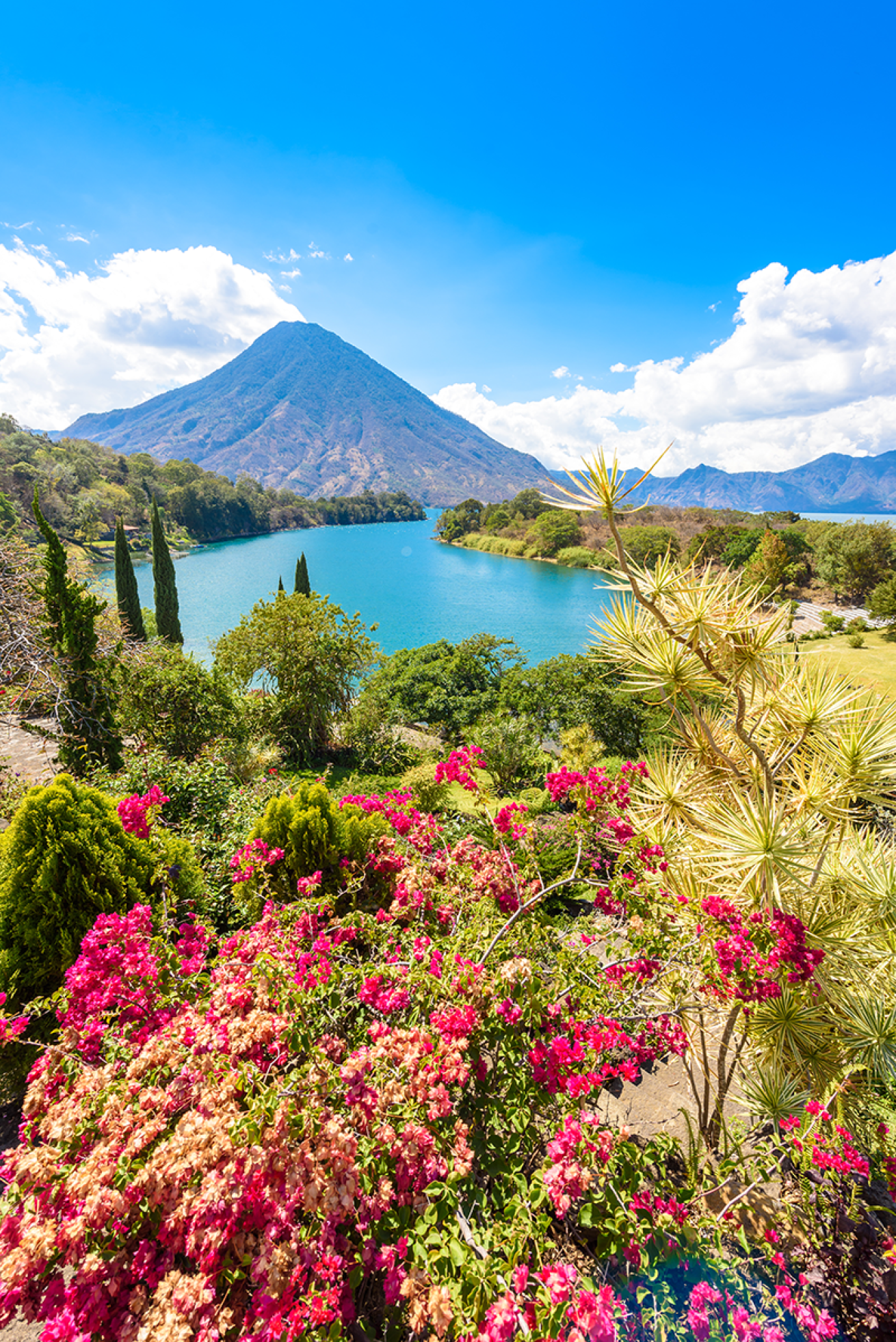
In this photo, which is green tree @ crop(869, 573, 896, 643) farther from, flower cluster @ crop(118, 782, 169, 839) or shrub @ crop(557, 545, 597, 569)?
flower cluster @ crop(118, 782, 169, 839)

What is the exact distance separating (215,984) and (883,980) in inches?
153

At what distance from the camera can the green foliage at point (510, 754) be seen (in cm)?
1054

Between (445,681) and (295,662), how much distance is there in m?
4.16

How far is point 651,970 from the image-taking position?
2.88 meters

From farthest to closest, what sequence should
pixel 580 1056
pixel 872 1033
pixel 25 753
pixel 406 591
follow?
1. pixel 406 591
2. pixel 25 753
3. pixel 872 1033
4. pixel 580 1056

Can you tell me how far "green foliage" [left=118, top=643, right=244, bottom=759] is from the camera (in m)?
9.80

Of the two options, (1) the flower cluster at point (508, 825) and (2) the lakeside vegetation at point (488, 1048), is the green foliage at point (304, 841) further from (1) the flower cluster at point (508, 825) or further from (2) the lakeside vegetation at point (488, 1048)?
(1) the flower cluster at point (508, 825)

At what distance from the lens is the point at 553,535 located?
5438cm

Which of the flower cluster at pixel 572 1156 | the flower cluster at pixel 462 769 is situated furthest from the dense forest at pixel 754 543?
the flower cluster at pixel 572 1156

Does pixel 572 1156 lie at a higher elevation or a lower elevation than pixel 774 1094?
higher

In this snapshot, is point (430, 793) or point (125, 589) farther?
point (125, 589)

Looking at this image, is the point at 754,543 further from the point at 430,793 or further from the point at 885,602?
the point at 430,793

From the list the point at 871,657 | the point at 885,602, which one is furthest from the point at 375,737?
the point at 885,602

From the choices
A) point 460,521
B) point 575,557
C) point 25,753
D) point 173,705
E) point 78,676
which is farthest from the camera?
point 460,521
